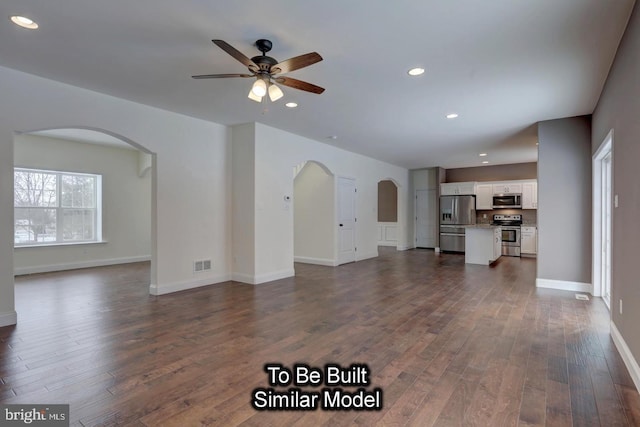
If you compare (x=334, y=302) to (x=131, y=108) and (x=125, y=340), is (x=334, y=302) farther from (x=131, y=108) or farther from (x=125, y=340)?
(x=131, y=108)

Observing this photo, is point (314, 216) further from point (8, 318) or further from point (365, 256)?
point (8, 318)

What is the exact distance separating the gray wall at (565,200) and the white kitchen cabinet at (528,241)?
4337 mm

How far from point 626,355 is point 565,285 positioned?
9.46 ft

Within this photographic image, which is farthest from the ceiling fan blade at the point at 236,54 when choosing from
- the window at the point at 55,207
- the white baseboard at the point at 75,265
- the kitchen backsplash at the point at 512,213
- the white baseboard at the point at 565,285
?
the kitchen backsplash at the point at 512,213

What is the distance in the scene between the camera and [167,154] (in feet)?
16.6

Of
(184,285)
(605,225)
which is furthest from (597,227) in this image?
(184,285)

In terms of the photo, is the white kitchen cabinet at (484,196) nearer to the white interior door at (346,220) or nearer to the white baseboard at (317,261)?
the white interior door at (346,220)

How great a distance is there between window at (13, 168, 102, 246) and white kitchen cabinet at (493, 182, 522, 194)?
10473 mm

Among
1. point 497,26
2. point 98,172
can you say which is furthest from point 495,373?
point 98,172

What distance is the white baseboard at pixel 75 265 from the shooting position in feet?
21.4

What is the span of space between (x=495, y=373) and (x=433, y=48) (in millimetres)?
2749

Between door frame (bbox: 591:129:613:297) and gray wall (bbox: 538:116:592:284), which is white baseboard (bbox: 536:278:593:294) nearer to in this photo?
gray wall (bbox: 538:116:592:284)

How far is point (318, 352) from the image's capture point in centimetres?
291

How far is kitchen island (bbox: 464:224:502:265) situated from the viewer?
25.1 feet
